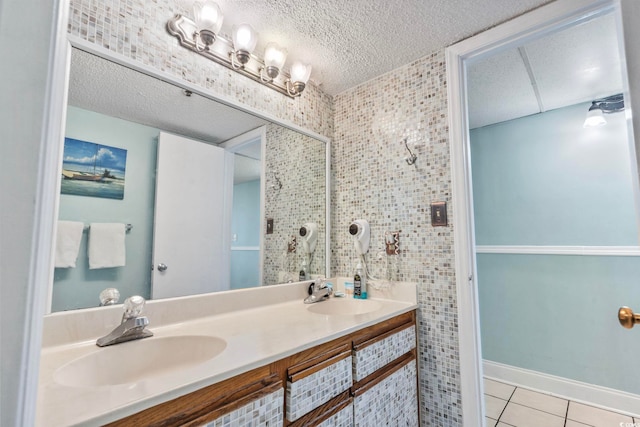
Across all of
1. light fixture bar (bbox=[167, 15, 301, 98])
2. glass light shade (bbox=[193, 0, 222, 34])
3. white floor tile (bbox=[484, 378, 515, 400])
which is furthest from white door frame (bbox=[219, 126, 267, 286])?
white floor tile (bbox=[484, 378, 515, 400])

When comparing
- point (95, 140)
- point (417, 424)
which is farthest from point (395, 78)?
point (417, 424)

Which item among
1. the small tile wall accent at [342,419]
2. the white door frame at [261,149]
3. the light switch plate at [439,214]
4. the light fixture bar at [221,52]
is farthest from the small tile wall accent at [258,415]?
the light fixture bar at [221,52]

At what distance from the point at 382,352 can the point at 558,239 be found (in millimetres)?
1895

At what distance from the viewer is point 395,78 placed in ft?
5.78

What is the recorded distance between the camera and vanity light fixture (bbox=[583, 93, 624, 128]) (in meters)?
2.06

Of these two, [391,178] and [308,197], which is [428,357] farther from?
[308,197]

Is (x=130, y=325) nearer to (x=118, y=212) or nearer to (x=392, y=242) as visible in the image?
(x=118, y=212)

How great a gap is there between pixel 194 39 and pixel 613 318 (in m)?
3.06

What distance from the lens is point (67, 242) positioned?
0.97 meters

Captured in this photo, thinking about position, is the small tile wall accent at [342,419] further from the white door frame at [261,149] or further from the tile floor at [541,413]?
the tile floor at [541,413]

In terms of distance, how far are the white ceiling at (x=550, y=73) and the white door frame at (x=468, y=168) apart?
27cm

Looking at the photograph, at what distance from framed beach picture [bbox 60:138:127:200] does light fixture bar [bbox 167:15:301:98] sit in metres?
0.56

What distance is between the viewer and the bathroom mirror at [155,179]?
3.30 feet

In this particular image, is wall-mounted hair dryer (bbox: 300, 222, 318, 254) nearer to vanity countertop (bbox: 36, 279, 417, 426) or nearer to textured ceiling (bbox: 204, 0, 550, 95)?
vanity countertop (bbox: 36, 279, 417, 426)
